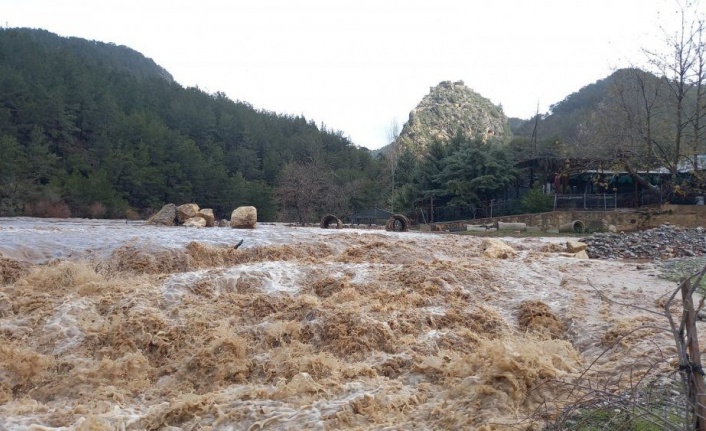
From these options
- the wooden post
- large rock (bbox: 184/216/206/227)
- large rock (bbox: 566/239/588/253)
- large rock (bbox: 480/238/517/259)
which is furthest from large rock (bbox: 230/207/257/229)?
the wooden post

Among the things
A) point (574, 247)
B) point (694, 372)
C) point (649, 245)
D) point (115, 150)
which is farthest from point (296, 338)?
point (115, 150)

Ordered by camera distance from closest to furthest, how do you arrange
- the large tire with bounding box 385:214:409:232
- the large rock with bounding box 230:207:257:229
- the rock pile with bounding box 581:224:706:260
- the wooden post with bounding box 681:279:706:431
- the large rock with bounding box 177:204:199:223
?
the wooden post with bounding box 681:279:706:431
the rock pile with bounding box 581:224:706:260
the large rock with bounding box 230:207:257:229
the large rock with bounding box 177:204:199:223
the large tire with bounding box 385:214:409:232

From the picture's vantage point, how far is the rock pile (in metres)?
13.0

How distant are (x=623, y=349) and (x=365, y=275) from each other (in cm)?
428

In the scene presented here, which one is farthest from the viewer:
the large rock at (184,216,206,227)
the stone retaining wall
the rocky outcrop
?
the rocky outcrop

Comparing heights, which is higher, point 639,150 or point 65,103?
point 65,103

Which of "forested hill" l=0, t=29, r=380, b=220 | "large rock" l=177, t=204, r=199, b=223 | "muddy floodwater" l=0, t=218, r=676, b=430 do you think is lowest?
"muddy floodwater" l=0, t=218, r=676, b=430

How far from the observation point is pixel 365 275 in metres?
8.75

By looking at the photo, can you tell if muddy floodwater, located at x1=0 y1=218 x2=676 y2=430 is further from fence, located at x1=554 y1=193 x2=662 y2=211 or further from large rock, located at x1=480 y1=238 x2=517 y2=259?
fence, located at x1=554 y1=193 x2=662 y2=211

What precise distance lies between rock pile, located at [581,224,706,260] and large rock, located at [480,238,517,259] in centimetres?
244

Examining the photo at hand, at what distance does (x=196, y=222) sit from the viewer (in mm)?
17016

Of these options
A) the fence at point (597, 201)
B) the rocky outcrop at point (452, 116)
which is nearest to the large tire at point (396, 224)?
the fence at point (597, 201)

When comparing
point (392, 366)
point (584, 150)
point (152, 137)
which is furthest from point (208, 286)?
point (152, 137)

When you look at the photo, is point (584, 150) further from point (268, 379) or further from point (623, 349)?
point (268, 379)
